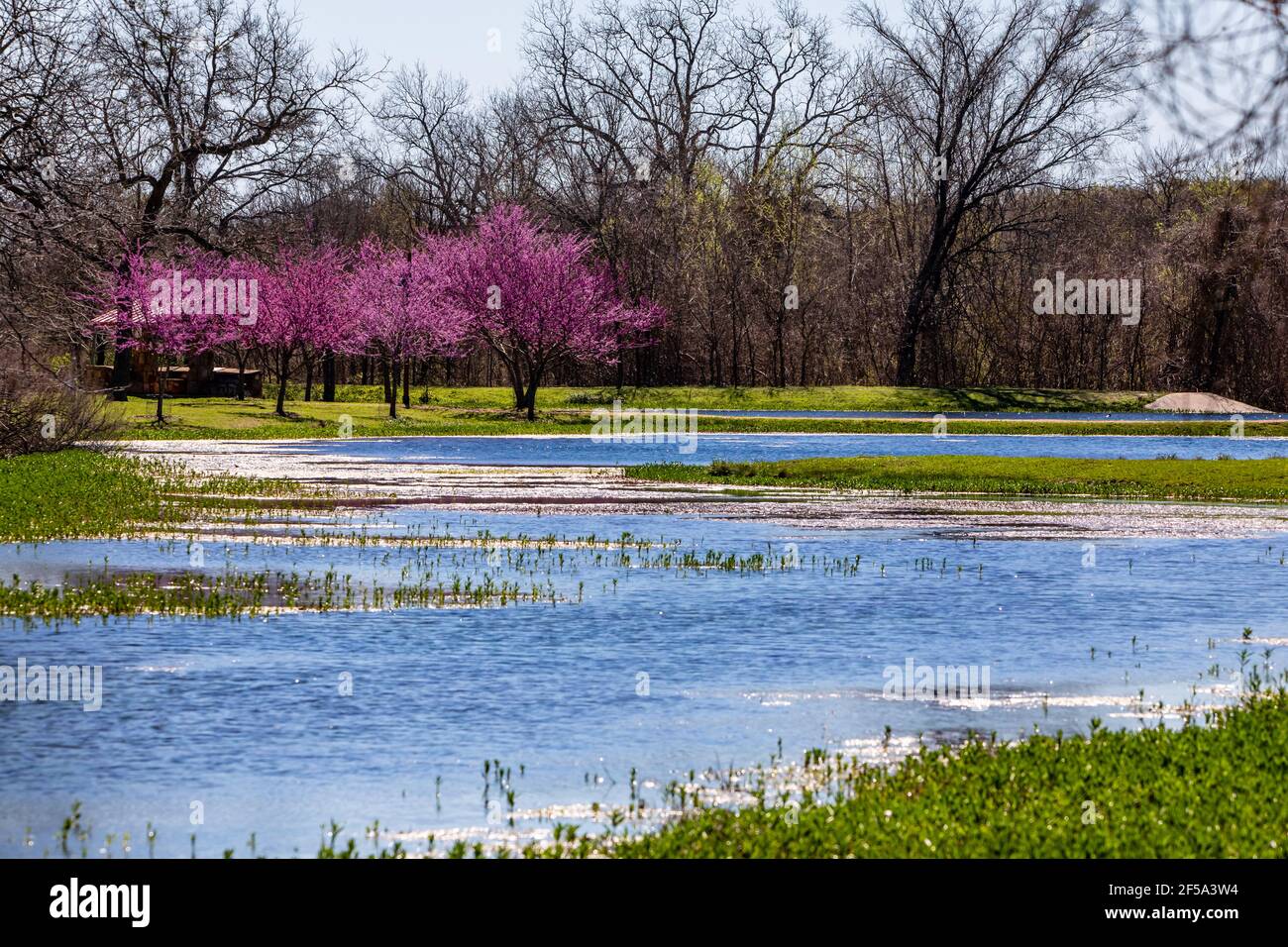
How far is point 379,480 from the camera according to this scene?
35.0m

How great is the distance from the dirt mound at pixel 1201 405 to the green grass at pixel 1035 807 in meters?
56.1

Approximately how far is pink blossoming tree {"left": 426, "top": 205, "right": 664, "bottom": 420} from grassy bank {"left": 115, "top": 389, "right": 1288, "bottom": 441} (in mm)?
3610

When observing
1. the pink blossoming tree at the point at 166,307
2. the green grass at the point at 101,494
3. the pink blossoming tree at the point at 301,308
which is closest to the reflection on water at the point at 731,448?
the green grass at the point at 101,494

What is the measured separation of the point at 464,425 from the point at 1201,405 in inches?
1161

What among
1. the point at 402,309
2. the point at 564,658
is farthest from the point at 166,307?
the point at 564,658

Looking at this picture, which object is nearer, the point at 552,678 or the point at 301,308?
the point at 552,678

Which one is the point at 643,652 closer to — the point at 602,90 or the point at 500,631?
the point at 500,631

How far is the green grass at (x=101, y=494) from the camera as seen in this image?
78.3ft

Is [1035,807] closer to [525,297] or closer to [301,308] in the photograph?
[525,297]

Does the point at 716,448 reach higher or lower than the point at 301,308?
lower

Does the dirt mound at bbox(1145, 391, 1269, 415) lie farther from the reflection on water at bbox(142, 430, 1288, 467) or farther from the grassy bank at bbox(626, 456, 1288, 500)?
the grassy bank at bbox(626, 456, 1288, 500)

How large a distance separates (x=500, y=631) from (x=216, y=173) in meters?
54.3

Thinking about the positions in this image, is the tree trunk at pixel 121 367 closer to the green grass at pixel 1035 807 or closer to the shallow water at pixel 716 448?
the shallow water at pixel 716 448

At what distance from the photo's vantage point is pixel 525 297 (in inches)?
2591
